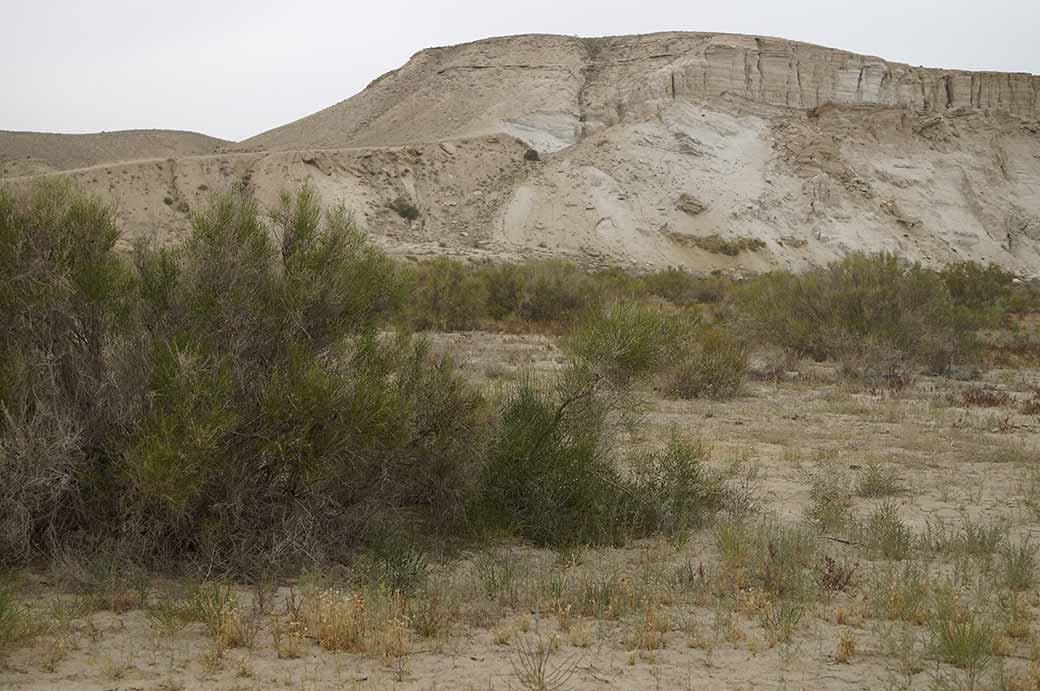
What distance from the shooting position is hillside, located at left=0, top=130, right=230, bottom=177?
263 ft

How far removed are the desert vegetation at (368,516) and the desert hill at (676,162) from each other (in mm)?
31153

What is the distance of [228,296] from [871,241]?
43254 mm

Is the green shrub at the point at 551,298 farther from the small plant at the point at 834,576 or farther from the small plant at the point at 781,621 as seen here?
the small plant at the point at 781,621

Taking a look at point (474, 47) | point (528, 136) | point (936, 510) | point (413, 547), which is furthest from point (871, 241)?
point (413, 547)

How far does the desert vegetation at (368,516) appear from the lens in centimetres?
456

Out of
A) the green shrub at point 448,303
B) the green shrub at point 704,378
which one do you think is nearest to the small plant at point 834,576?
the green shrub at point 704,378

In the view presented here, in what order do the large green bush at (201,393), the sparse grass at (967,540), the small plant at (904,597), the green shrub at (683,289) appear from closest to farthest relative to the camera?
1. the small plant at (904,597)
2. the large green bush at (201,393)
3. the sparse grass at (967,540)
4. the green shrub at (683,289)

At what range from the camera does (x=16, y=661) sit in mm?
4305

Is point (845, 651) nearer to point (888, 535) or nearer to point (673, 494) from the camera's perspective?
point (888, 535)

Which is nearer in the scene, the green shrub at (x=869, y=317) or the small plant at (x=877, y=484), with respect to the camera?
the small plant at (x=877, y=484)

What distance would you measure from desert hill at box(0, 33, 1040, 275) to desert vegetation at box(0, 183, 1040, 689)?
102 feet

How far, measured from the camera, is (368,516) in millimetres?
6047

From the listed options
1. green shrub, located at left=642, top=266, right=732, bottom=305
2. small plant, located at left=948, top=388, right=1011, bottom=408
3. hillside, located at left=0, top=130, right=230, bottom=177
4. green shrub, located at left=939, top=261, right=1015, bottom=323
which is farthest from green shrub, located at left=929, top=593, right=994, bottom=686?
hillside, located at left=0, top=130, right=230, bottom=177

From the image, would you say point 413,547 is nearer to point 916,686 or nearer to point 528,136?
point 916,686
